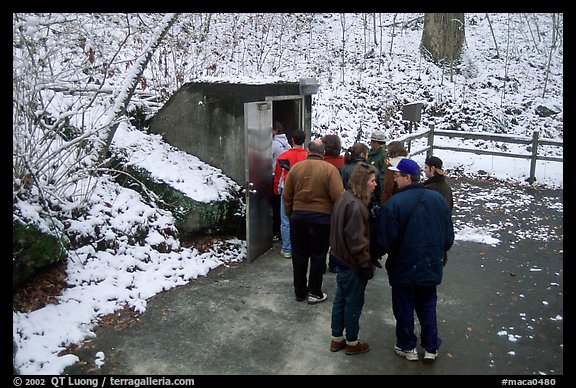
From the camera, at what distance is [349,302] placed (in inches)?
186

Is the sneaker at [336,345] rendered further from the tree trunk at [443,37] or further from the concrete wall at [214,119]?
the tree trunk at [443,37]

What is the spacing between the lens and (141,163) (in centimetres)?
768

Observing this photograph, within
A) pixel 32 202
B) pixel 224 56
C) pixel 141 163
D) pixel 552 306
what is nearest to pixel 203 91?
pixel 141 163

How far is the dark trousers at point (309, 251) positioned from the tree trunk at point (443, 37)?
14.7 m

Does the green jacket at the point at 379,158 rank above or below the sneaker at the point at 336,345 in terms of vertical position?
above

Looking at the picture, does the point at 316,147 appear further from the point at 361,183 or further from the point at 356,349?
the point at 356,349

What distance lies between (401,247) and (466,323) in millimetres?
1660

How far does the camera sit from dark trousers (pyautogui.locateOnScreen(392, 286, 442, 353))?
183 inches

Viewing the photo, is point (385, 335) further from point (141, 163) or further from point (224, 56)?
point (224, 56)

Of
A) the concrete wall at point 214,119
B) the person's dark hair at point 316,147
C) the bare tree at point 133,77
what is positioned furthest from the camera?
the concrete wall at point 214,119

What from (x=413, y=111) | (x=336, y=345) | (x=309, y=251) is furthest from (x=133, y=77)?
(x=413, y=111)

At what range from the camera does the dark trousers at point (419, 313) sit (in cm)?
464

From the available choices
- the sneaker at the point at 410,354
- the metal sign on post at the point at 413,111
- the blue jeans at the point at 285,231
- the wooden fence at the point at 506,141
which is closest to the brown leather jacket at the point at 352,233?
the sneaker at the point at 410,354

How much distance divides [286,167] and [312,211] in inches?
55.4
